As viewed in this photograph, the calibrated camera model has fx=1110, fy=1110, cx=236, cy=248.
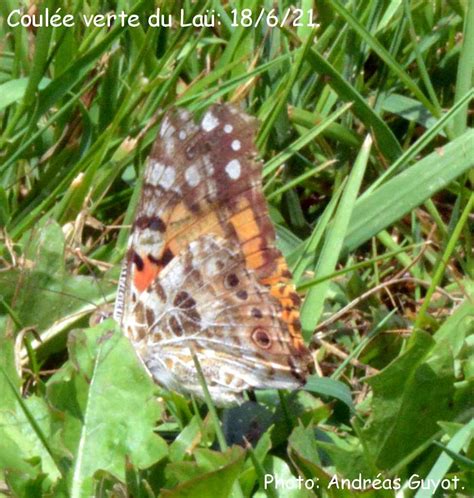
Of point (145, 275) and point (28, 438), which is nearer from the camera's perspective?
point (28, 438)

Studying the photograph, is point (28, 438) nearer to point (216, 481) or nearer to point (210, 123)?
point (216, 481)

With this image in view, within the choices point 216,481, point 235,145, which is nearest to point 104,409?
point 216,481

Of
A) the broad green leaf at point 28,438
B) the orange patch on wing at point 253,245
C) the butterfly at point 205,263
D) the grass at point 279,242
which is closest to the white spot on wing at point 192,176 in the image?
the butterfly at point 205,263

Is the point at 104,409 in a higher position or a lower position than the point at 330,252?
lower

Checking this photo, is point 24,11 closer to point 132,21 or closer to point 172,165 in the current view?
point 132,21

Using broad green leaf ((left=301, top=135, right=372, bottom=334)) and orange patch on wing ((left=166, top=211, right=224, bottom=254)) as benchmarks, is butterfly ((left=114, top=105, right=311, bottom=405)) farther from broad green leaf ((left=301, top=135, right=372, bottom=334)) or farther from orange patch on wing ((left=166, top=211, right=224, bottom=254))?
broad green leaf ((left=301, top=135, right=372, bottom=334))

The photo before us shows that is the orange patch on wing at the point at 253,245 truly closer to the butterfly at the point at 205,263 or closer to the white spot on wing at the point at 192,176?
the butterfly at the point at 205,263
